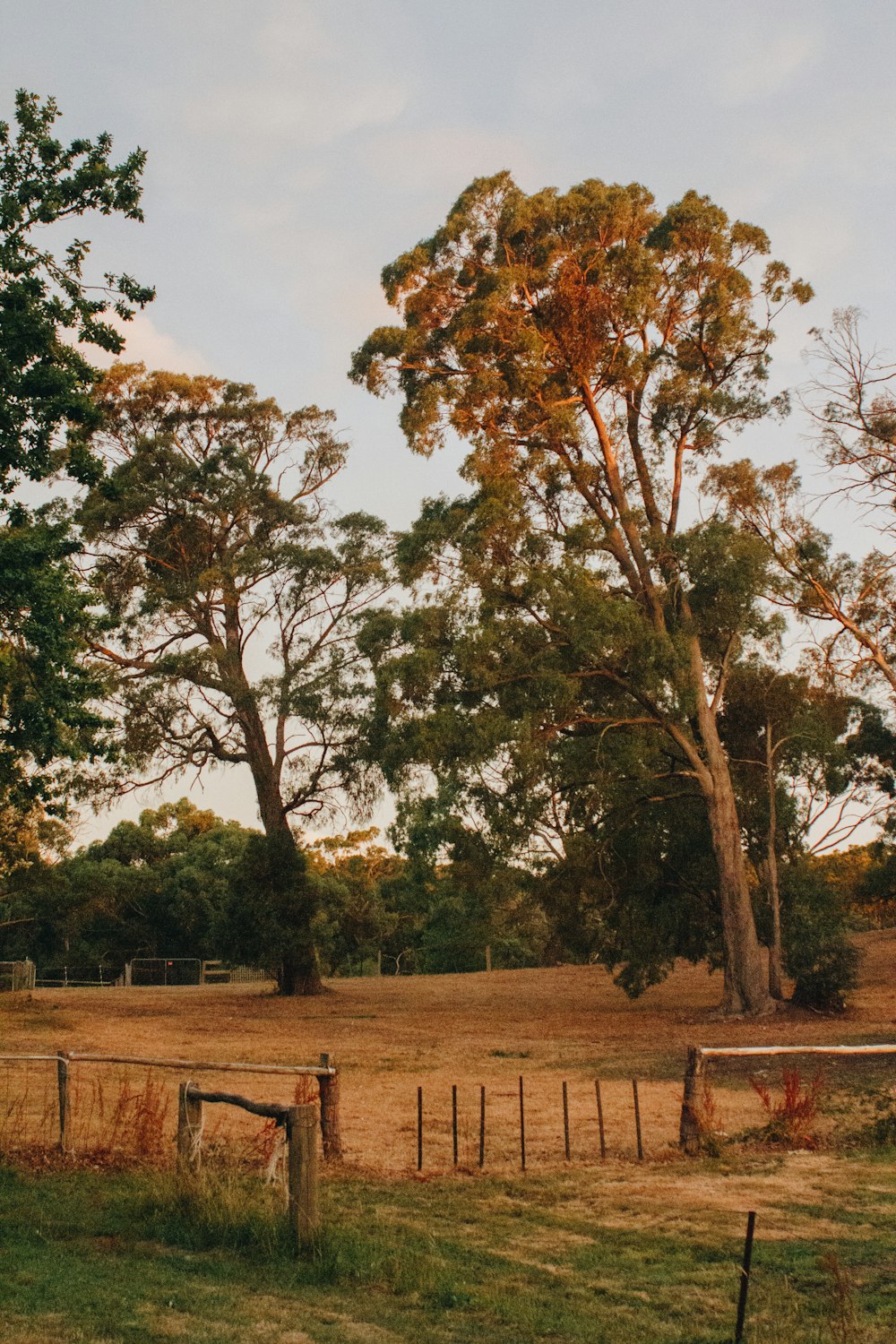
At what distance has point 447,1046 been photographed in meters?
21.8

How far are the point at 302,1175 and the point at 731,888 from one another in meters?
19.9

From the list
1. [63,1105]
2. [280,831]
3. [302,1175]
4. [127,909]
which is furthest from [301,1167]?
[127,909]

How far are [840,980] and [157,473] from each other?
24.2 metres

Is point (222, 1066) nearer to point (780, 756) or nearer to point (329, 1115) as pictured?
point (329, 1115)

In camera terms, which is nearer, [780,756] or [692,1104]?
[692,1104]

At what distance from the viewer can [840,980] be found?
25625 mm

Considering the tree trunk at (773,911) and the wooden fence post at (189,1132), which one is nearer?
the wooden fence post at (189,1132)

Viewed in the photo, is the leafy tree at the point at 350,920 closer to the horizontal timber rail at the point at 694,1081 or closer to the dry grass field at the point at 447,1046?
the dry grass field at the point at 447,1046

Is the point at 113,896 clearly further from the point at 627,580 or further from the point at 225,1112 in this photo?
the point at 225,1112

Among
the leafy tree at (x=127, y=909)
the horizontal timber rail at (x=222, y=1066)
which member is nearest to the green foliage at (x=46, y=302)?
the horizontal timber rail at (x=222, y=1066)

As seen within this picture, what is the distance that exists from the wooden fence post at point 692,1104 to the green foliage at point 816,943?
16781 millimetres

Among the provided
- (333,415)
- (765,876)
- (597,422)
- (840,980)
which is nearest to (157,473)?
(333,415)

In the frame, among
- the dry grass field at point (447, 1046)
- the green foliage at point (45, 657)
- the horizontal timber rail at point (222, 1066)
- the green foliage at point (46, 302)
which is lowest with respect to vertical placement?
the dry grass field at point (447, 1046)

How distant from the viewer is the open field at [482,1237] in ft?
18.7
